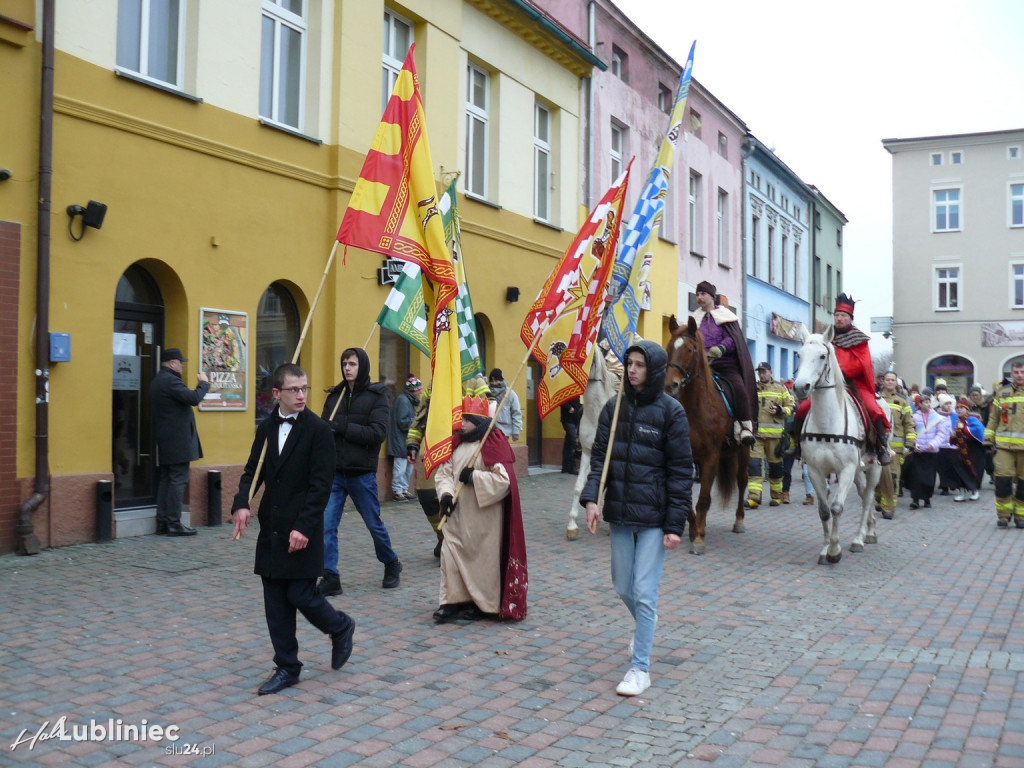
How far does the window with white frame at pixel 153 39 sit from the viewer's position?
1111 cm

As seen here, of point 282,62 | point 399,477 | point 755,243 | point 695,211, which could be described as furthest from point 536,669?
point 755,243

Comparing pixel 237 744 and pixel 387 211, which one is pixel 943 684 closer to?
pixel 237 744

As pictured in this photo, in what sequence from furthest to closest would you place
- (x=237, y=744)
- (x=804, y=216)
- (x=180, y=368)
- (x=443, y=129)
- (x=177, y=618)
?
(x=804, y=216)
(x=443, y=129)
(x=180, y=368)
(x=177, y=618)
(x=237, y=744)

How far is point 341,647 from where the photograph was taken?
5.89m

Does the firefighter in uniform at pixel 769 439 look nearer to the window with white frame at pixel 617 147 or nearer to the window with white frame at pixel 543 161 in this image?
the window with white frame at pixel 543 161

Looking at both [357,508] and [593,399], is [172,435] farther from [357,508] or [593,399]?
[593,399]

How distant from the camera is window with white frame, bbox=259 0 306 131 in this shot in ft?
43.1

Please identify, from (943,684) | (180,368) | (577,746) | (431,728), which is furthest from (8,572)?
(943,684)

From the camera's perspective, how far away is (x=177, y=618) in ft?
23.6

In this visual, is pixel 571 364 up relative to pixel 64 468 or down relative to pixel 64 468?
up

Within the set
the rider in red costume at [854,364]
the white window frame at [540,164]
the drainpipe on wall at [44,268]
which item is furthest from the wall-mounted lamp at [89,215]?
the white window frame at [540,164]

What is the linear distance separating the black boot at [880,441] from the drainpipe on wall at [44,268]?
28.9 ft

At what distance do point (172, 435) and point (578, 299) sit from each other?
15.7 feet

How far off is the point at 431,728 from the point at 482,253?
1312cm
